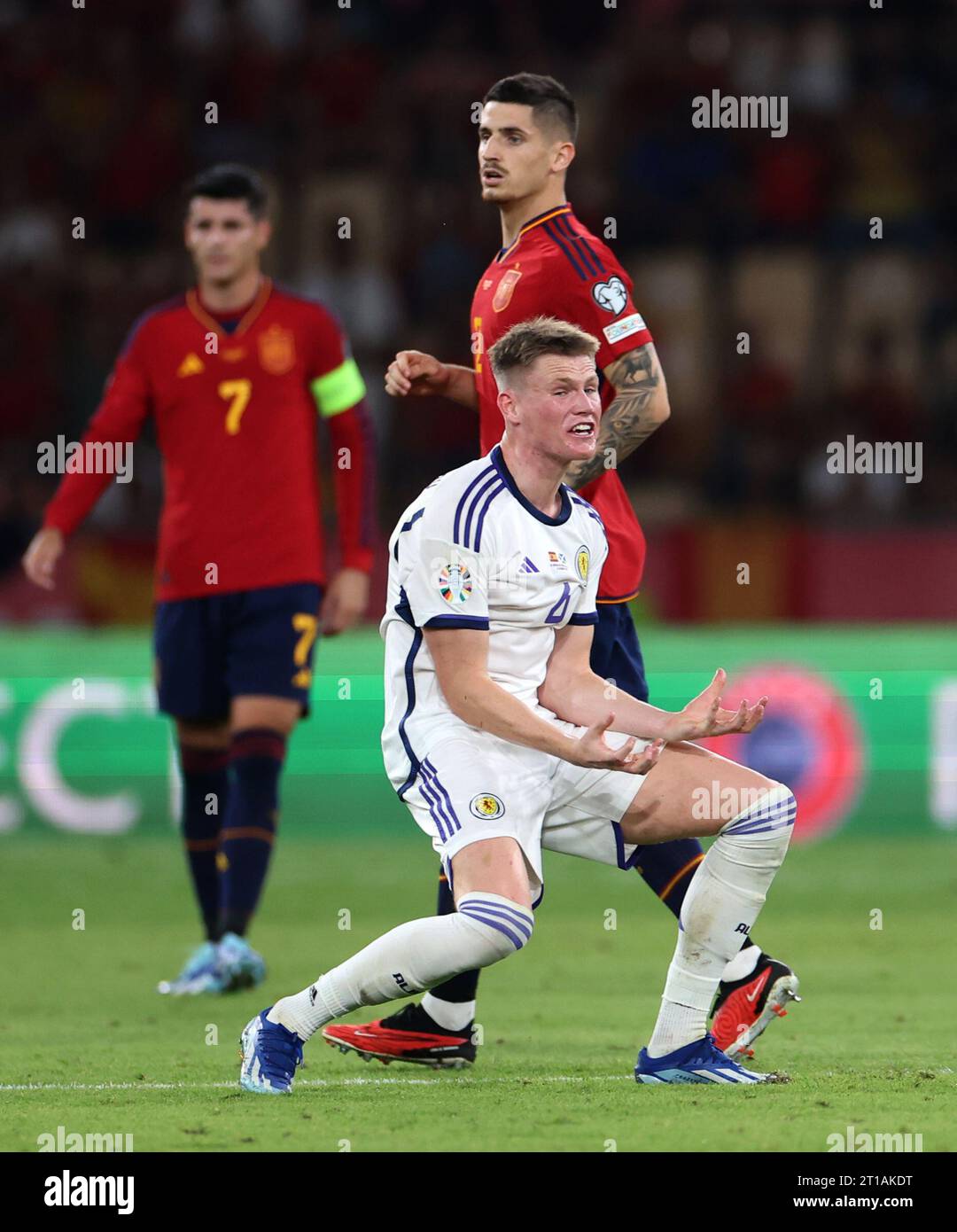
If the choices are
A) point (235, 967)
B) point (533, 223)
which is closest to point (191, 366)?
point (533, 223)

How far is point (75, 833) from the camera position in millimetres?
9961

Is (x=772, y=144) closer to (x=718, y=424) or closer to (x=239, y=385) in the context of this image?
(x=718, y=424)

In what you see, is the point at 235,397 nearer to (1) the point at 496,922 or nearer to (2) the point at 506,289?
(2) the point at 506,289

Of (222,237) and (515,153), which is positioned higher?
(222,237)

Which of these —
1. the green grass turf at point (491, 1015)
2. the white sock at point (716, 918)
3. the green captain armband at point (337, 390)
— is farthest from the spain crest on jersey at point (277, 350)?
the white sock at point (716, 918)

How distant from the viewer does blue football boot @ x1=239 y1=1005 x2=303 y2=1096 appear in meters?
4.69

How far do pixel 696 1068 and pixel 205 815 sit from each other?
8.85 feet

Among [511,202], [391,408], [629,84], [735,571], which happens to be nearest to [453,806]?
[511,202]

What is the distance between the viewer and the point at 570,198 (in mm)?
13938

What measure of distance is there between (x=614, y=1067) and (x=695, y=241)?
9.76 metres

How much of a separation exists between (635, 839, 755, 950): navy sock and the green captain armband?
246cm

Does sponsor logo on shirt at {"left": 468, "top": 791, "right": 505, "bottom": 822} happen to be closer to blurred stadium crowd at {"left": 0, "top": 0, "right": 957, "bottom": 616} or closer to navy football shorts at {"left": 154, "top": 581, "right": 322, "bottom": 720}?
navy football shorts at {"left": 154, "top": 581, "right": 322, "bottom": 720}

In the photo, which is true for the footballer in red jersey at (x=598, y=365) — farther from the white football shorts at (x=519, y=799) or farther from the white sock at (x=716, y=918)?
the white football shorts at (x=519, y=799)

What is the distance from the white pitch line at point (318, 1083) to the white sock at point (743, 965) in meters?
0.39
